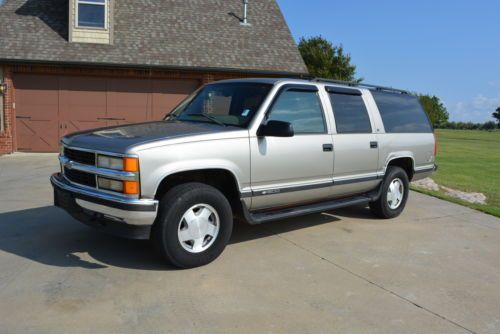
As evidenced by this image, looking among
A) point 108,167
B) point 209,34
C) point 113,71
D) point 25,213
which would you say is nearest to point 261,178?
point 108,167

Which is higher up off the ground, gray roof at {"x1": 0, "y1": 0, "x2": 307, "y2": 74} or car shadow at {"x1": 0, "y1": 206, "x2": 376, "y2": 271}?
gray roof at {"x1": 0, "y1": 0, "x2": 307, "y2": 74}

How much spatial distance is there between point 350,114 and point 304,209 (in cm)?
149

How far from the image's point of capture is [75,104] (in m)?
14.1

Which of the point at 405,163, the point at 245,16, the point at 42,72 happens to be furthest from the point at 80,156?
the point at 245,16

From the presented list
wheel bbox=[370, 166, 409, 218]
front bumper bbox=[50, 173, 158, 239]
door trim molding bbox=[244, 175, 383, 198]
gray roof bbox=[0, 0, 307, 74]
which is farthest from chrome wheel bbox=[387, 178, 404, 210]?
gray roof bbox=[0, 0, 307, 74]

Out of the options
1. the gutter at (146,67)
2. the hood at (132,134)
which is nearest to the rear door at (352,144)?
the hood at (132,134)

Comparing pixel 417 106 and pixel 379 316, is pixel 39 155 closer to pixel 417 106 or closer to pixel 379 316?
pixel 417 106

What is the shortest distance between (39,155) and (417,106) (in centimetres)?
1108

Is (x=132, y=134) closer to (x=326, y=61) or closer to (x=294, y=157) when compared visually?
(x=294, y=157)

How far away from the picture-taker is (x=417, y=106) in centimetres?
735

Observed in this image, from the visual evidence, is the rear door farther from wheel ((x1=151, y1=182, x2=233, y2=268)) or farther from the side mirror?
wheel ((x1=151, y1=182, x2=233, y2=268))

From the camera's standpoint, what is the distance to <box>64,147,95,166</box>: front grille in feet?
13.9

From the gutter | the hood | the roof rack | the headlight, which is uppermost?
the gutter

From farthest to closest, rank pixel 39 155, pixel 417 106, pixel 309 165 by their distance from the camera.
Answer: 1. pixel 39 155
2. pixel 417 106
3. pixel 309 165
